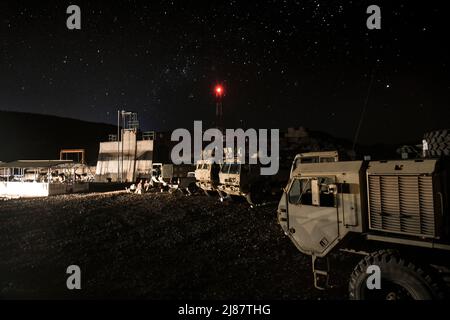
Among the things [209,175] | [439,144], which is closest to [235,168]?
[209,175]

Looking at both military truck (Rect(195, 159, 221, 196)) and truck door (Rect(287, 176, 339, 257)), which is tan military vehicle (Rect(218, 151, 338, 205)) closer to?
military truck (Rect(195, 159, 221, 196))

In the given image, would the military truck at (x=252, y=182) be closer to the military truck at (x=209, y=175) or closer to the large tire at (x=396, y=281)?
the military truck at (x=209, y=175)

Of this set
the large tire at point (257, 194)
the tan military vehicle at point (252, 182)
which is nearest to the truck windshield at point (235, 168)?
the tan military vehicle at point (252, 182)

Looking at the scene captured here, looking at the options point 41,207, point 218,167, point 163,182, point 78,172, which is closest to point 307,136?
point 163,182

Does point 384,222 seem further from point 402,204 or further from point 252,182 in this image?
point 252,182

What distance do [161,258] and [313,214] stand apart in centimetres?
465

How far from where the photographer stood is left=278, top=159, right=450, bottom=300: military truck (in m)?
4.36

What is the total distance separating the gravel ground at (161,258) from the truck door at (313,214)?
3.25ft

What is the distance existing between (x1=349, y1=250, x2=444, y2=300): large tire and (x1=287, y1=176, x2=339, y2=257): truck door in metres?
0.74

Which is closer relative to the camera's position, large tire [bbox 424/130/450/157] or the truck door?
the truck door

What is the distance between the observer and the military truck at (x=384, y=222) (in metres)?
4.36

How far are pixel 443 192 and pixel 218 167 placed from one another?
14.6m

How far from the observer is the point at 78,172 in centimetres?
4309

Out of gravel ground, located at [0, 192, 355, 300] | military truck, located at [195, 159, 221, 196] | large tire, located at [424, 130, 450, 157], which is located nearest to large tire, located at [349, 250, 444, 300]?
gravel ground, located at [0, 192, 355, 300]
